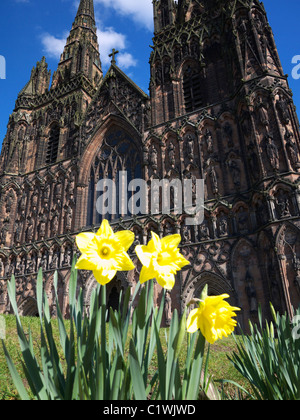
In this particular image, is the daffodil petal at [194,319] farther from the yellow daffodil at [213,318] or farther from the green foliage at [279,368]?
the green foliage at [279,368]

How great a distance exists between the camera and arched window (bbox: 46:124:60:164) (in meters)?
21.5

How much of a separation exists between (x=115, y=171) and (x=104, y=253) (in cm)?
1693

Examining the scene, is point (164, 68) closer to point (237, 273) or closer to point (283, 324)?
point (237, 273)

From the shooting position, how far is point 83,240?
1395mm

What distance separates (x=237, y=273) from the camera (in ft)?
38.6

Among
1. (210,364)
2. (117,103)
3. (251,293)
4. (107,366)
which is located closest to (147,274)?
(107,366)

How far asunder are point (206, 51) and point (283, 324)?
17.8 metres

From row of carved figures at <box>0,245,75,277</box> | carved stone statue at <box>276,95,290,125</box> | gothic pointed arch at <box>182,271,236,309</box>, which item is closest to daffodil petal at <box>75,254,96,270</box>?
gothic pointed arch at <box>182,271,236,309</box>

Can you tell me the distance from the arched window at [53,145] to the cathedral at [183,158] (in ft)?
0.32

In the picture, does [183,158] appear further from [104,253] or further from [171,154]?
[104,253]

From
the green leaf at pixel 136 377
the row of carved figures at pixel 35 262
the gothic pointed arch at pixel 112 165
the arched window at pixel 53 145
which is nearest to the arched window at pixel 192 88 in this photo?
the gothic pointed arch at pixel 112 165

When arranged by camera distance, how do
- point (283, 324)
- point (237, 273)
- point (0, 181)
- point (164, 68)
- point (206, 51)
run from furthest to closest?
point (0, 181) < point (164, 68) < point (206, 51) < point (237, 273) < point (283, 324)
